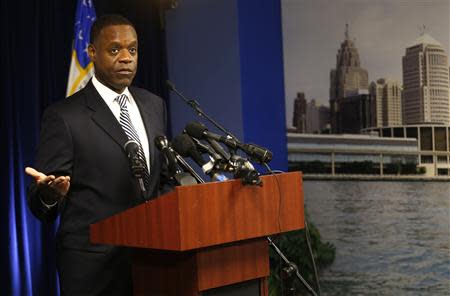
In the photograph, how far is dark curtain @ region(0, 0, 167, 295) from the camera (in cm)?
411

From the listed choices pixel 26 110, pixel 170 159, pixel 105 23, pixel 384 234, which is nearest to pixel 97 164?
pixel 170 159

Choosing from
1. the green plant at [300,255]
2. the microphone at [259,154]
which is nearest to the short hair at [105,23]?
the microphone at [259,154]

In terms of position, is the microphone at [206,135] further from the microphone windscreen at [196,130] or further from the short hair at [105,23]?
the short hair at [105,23]

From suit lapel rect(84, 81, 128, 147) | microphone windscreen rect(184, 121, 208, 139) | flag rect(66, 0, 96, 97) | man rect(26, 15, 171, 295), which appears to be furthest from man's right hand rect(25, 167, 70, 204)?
flag rect(66, 0, 96, 97)

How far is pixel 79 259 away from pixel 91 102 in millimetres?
500

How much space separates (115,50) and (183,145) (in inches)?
16.4

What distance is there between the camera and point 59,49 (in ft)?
15.1

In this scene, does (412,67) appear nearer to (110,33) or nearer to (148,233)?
(110,33)

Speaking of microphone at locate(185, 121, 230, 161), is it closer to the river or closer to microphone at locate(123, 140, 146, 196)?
microphone at locate(123, 140, 146, 196)

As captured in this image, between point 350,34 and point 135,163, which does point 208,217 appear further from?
point 350,34

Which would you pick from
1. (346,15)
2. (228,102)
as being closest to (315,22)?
(346,15)

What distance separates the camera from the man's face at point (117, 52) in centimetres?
208

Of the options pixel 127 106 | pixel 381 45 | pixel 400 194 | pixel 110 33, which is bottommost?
pixel 400 194

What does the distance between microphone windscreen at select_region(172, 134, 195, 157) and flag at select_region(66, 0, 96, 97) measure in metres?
2.53
